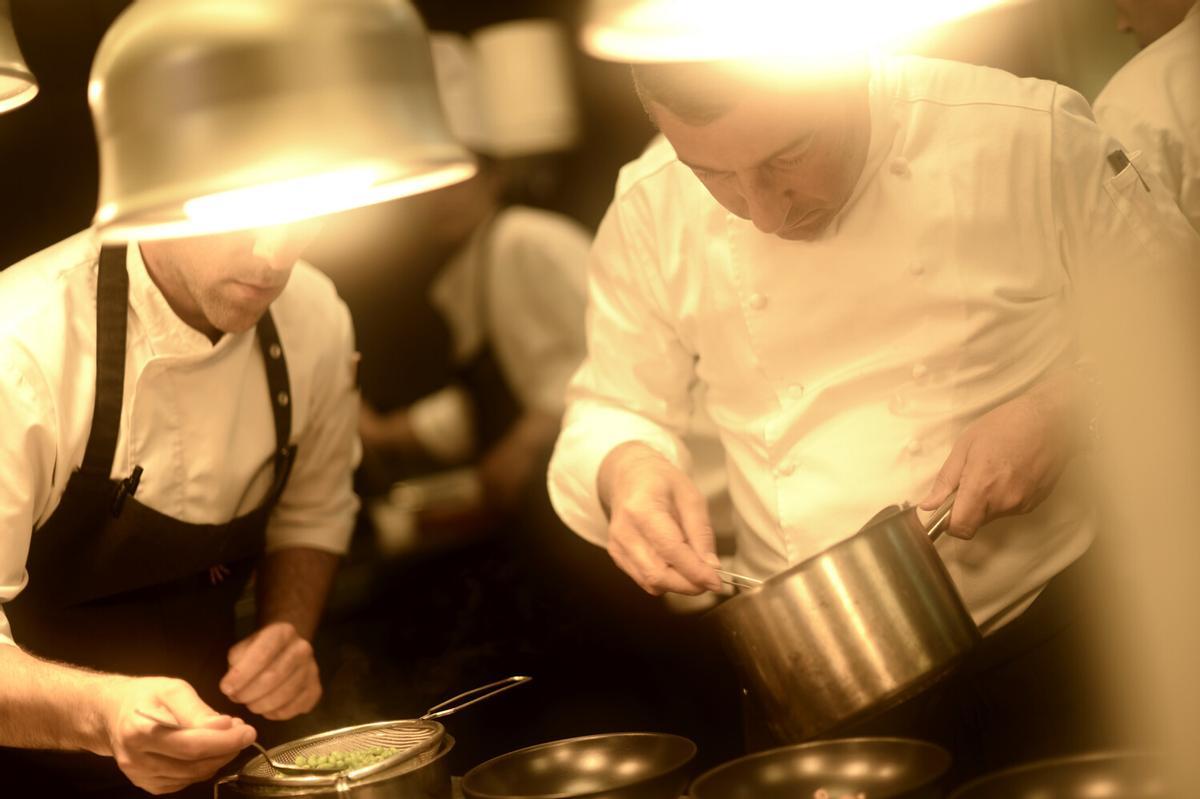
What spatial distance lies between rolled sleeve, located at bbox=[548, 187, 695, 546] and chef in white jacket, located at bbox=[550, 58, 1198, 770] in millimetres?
40

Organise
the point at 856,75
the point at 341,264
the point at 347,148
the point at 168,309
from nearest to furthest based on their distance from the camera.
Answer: the point at 347,148 → the point at 856,75 → the point at 168,309 → the point at 341,264

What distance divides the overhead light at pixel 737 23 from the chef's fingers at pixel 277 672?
4.32 ft

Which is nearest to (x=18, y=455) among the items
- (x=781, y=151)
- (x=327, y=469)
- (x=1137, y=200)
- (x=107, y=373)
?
(x=107, y=373)

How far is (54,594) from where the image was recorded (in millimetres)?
2121

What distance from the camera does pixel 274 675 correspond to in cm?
206

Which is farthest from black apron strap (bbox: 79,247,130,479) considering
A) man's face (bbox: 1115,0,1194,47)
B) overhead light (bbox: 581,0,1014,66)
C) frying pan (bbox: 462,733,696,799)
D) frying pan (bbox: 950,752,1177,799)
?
man's face (bbox: 1115,0,1194,47)

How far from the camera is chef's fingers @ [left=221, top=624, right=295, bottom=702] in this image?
2.04 metres

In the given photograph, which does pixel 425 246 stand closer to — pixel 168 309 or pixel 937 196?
pixel 168 309

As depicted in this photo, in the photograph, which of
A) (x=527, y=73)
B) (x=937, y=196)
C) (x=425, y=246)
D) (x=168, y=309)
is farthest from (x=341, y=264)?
(x=937, y=196)

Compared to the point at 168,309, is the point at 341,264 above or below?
below

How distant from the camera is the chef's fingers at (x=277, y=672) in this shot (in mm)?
2043

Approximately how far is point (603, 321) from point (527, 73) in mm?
2458

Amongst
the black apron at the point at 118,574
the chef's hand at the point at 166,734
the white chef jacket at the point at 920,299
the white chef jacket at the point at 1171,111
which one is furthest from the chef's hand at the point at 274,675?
the white chef jacket at the point at 1171,111

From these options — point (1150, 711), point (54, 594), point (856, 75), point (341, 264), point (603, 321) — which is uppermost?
point (856, 75)
